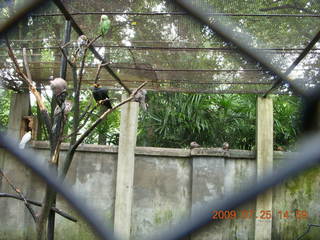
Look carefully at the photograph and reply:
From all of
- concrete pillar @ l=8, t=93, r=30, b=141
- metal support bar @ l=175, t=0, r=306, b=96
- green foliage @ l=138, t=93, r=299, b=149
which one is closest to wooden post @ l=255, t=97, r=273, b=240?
green foliage @ l=138, t=93, r=299, b=149

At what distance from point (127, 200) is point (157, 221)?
367 mm

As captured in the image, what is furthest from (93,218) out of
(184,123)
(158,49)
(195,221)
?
(184,123)

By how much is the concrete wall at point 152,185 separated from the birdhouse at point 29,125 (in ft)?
0.73

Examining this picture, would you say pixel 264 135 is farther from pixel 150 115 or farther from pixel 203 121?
pixel 150 115

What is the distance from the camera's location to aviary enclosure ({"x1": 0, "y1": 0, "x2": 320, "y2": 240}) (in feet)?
4.17

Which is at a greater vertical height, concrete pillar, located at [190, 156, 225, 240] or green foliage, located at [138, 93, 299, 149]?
green foliage, located at [138, 93, 299, 149]

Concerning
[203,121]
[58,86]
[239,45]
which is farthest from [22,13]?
[203,121]

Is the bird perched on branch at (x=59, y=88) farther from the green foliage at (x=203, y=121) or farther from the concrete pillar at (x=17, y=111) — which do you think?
the green foliage at (x=203, y=121)

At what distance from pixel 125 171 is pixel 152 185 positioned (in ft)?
1.04

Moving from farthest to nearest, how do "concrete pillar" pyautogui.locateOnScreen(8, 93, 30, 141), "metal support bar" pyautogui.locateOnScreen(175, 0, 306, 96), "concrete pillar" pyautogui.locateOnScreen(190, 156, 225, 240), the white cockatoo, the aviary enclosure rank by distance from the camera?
1. "concrete pillar" pyautogui.locateOnScreen(8, 93, 30, 141)
2. "concrete pillar" pyautogui.locateOnScreen(190, 156, 225, 240)
3. the aviary enclosure
4. the white cockatoo
5. "metal support bar" pyautogui.locateOnScreen(175, 0, 306, 96)

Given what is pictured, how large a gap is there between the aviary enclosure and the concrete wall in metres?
0.01

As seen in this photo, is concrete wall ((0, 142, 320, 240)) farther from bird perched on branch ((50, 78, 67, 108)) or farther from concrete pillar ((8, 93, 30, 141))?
bird perched on branch ((50, 78, 67, 108))

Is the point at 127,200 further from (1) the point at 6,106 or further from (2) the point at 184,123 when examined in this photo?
(1) the point at 6,106

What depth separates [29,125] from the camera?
346cm
